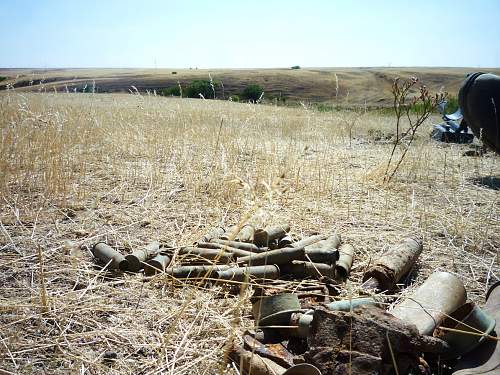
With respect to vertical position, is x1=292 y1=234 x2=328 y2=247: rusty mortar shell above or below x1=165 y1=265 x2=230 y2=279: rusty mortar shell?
above

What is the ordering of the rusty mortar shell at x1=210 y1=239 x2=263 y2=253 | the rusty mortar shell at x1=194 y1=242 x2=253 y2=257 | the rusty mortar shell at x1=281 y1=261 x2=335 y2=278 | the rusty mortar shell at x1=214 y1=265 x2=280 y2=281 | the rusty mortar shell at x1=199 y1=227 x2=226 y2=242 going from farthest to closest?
the rusty mortar shell at x1=199 y1=227 x2=226 y2=242 → the rusty mortar shell at x1=210 y1=239 x2=263 y2=253 → the rusty mortar shell at x1=194 y1=242 x2=253 y2=257 → the rusty mortar shell at x1=281 y1=261 x2=335 y2=278 → the rusty mortar shell at x1=214 y1=265 x2=280 y2=281

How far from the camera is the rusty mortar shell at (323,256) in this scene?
324 centimetres

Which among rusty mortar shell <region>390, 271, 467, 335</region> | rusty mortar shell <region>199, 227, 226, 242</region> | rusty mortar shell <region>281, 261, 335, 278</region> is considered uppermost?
rusty mortar shell <region>199, 227, 226, 242</region>

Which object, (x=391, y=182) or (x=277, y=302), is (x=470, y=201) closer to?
(x=391, y=182)

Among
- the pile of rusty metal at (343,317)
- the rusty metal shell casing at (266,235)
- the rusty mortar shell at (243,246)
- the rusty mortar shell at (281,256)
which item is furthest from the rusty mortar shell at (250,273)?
the rusty metal shell casing at (266,235)

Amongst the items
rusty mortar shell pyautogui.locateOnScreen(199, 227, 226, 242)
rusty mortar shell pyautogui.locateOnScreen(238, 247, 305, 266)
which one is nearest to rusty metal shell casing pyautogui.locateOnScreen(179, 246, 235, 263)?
rusty mortar shell pyautogui.locateOnScreen(238, 247, 305, 266)

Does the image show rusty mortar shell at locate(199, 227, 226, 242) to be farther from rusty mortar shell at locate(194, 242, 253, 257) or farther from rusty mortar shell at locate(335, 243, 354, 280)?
rusty mortar shell at locate(335, 243, 354, 280)

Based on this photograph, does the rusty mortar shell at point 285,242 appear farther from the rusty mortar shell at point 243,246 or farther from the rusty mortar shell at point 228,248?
the rusty mortar shell at point 228,248

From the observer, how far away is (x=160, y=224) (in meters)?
4.25

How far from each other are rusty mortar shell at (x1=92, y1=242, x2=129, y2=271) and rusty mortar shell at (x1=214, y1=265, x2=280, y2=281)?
72 centimetres

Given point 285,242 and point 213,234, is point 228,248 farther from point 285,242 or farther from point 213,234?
point 285,242

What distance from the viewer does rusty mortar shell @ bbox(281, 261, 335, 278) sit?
10.4 ft

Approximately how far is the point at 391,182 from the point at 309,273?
349cm

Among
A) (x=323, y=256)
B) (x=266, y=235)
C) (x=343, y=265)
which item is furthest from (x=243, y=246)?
(x=343, y=265)
